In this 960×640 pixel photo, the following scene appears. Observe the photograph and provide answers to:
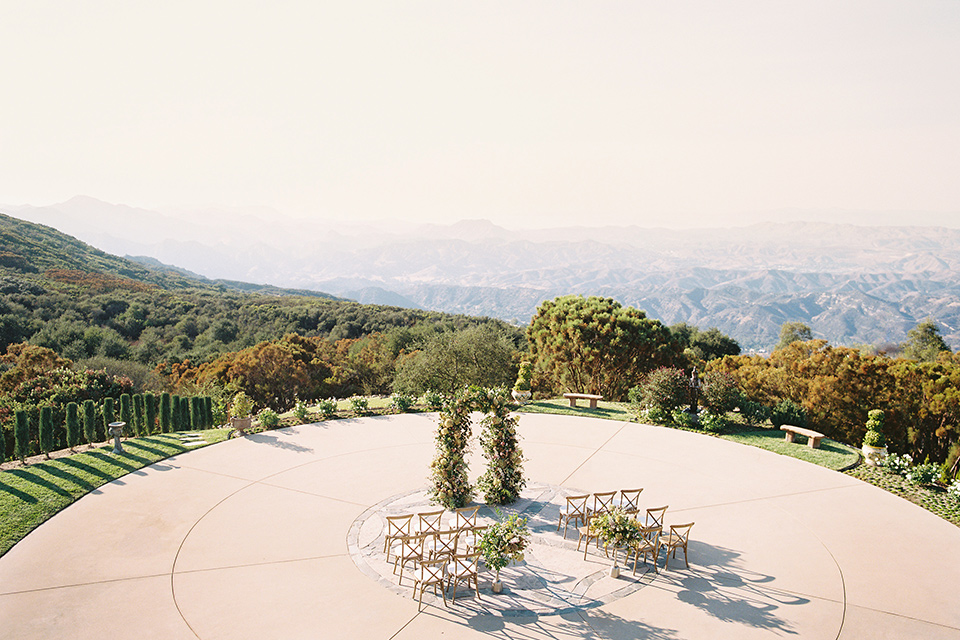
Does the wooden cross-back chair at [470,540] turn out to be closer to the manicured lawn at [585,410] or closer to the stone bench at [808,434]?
the manicured lawn at [585,410]

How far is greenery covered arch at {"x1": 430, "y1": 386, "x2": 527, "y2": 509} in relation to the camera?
10.4 m

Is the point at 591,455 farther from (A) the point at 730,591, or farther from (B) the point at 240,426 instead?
(B) the point at 240,426

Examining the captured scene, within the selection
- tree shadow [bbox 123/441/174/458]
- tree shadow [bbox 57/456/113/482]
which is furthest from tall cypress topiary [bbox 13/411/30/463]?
tree shadow [bbox 123/441/174/458]

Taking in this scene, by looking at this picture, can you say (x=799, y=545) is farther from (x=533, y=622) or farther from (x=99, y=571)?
(x=99, y=571)

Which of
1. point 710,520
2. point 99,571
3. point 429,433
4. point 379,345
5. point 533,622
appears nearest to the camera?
point 533,622

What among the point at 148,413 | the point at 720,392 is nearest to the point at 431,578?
the point at 720,392

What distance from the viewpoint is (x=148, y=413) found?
55.9 ft

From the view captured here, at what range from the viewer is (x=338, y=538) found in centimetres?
941

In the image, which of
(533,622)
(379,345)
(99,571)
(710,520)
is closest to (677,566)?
(710,520)

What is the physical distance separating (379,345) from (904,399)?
34.2 metres

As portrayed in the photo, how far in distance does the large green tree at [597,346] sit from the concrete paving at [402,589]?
1042 cm

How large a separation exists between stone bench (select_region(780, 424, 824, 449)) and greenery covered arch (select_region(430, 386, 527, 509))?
31.9 ft

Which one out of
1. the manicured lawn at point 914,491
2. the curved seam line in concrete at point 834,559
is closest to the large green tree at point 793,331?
the manicured lawn at point 914,491

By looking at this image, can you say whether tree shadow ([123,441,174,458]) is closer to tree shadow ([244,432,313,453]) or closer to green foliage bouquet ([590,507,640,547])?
tree shadow ([244,432,313,453])
